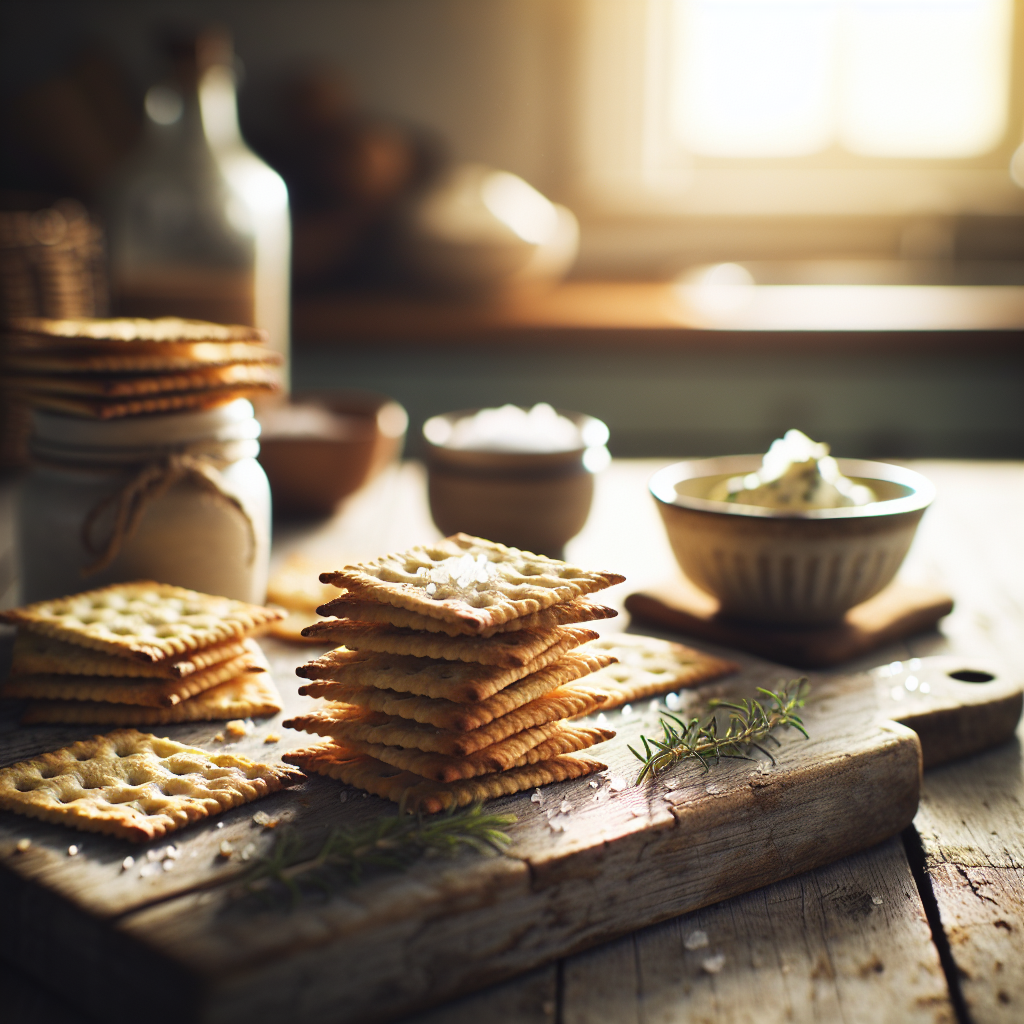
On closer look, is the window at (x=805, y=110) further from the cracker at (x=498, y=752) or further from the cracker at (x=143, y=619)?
the cracker at (x=498, y=752)

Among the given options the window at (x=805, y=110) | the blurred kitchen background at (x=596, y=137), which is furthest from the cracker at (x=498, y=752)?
the window at (x=805, y=110)

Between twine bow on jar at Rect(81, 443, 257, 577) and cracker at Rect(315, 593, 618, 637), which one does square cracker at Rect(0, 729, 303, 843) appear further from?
twine bow on jar at Rect(81, 443, 257, 577)

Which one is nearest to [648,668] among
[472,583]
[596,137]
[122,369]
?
[472,583]

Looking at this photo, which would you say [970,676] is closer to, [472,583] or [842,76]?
[472,583]

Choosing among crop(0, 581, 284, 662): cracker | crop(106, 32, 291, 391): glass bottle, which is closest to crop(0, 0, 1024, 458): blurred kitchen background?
crop(106, 32, 291, 391): glass bottle

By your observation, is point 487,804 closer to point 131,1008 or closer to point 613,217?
point 131,1008

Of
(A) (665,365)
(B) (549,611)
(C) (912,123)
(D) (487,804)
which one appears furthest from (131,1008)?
(C) (912,123)
